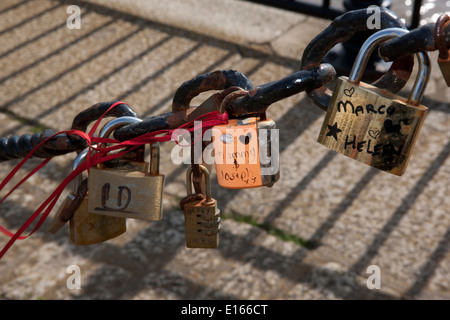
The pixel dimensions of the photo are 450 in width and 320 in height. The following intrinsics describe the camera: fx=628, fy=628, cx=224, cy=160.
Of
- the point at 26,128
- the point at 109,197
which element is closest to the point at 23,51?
the point at 26,128

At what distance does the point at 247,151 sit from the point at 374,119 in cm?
26

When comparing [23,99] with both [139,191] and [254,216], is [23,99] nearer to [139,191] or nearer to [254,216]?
[254,216]

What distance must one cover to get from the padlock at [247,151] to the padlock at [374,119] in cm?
12

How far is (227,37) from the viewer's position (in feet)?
17.9

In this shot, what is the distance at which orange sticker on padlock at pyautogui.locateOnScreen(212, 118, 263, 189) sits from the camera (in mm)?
1179

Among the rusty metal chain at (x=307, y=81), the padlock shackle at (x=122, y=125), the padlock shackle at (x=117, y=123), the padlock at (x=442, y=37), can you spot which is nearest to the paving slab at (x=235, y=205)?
the padlock shackle at (x=122, y=125)

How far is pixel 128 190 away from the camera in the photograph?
1460 mm

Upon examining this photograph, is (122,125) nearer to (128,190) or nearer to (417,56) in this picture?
(128,190)

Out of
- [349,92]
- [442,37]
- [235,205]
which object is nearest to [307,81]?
[349,92]

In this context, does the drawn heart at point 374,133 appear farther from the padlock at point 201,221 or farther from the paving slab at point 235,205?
the paving slab at point 235,205

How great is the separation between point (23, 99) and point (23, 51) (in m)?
0.76

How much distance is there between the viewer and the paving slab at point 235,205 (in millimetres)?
3375

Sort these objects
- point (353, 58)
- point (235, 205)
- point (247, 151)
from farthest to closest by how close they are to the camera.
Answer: point (235, 205) → point (353, 58) → point (247, 151)

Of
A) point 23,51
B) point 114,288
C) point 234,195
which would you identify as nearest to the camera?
point 114,288
